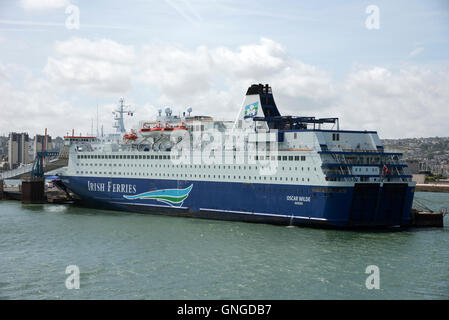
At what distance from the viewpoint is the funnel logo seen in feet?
101

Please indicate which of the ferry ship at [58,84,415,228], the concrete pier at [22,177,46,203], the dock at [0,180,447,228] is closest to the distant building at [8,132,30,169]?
the dock at [0,180,447,228]

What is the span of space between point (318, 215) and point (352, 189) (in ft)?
7.17

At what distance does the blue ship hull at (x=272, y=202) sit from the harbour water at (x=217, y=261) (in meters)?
0.86

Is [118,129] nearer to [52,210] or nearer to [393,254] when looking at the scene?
[52,210]

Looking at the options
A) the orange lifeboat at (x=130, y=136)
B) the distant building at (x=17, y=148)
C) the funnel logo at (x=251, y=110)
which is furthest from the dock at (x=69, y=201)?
the distant building at (x=17, y=148)

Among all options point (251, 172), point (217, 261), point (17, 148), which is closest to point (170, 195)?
point (251, 172)

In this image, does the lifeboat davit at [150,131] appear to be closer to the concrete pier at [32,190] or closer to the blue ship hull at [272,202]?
the blue ship hull at [272,202]

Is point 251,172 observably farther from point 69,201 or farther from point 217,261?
point 69,201

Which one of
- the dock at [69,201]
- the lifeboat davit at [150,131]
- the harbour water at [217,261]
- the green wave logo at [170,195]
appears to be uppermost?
the lifeboat davit at [150,131]

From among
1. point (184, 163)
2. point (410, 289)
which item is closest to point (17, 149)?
point (184, 163)

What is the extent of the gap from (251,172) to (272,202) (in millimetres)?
2231

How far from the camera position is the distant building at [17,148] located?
13350 cm

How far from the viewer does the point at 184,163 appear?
3116cm

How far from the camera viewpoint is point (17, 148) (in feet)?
447
